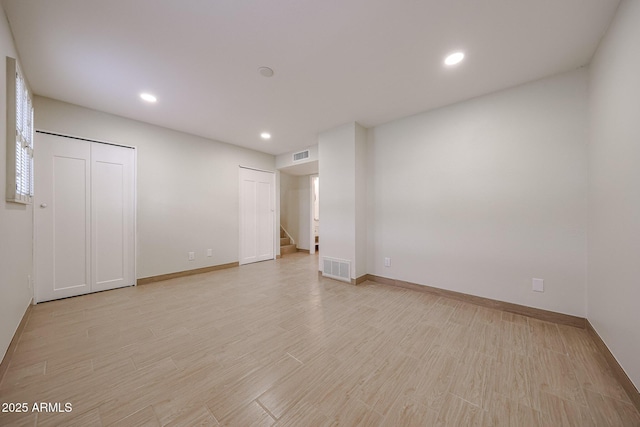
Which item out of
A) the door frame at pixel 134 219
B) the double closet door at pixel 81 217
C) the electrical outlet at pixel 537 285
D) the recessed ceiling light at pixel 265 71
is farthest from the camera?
the double closet door at pixel 81 217

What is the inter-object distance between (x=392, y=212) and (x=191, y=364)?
3.00 m

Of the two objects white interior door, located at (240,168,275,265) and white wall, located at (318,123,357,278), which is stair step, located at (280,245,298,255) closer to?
white interior door, located at (240,168,275,265)

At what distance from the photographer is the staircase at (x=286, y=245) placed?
21.4ft

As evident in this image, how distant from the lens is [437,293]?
302 cm

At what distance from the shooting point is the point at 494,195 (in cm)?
261

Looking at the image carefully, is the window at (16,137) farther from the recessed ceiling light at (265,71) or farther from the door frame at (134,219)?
the recessed ceiling light at (265,71)

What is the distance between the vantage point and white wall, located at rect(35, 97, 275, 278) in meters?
3.08

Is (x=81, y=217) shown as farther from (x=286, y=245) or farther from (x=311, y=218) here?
(x=311, y=218)

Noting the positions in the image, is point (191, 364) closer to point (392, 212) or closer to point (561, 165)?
point (392, 212)

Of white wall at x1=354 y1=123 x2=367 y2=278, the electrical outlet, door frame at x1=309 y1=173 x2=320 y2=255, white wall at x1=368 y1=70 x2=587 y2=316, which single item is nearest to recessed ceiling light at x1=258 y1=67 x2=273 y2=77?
white wall at x1=354 y1=123 x2=367 y2=278

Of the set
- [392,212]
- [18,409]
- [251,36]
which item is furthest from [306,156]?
[18,409]

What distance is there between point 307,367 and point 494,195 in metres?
2.72

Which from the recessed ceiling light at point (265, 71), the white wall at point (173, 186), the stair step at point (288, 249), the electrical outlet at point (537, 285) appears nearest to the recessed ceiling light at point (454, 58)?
the recessed ceiling light at point (265, 71)

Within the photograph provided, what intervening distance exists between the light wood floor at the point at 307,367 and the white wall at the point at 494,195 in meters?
0.49
